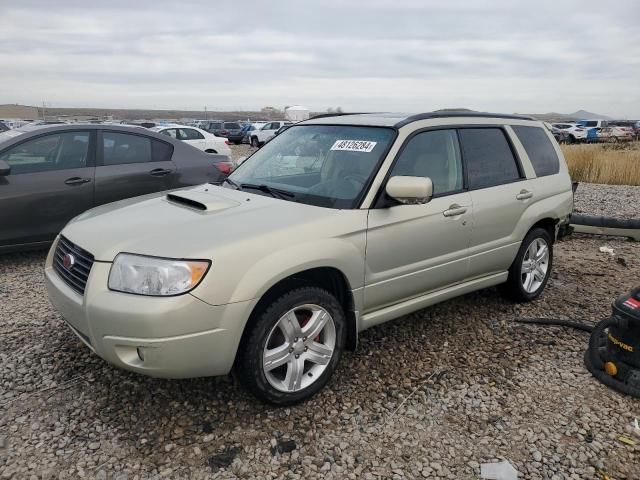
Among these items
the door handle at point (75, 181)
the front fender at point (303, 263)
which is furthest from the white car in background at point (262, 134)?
the front fender at point (303, 263)

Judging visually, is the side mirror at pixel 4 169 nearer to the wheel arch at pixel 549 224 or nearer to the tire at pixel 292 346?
the tire at pixel 292 346

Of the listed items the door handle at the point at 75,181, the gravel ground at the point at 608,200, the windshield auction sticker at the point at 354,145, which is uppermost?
the windshield auction sticker at the point at 354,145

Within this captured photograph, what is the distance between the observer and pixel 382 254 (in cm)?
331

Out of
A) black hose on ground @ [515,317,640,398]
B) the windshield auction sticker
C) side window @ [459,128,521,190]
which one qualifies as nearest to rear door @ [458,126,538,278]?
side window @ [459,128,521,190]

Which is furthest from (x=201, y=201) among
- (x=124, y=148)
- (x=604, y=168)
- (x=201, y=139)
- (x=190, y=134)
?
(x=190, y=134)

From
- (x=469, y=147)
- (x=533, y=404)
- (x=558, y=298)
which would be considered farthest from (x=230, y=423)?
(x=558, y=298)

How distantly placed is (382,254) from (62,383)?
220cm

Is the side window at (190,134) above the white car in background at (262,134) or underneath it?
above

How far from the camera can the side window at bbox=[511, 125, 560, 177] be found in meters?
4.63

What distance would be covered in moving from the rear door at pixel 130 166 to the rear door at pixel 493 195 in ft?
12.4

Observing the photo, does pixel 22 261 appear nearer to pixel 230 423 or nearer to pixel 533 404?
pixel 230 423

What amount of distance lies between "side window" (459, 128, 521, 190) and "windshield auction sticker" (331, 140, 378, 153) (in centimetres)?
90

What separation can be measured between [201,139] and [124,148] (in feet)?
35.8

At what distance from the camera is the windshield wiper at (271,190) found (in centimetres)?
342
